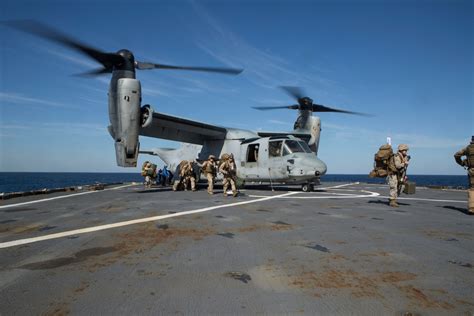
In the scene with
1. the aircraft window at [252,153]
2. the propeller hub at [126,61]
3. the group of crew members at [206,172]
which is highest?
the propeller hub at [126,61]

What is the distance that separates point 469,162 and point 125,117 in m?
12.5

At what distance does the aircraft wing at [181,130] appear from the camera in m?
17.3

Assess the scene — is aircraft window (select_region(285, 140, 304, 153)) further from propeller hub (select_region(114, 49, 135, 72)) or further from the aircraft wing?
propeller hub (select_region(114, 49, 135, 72))

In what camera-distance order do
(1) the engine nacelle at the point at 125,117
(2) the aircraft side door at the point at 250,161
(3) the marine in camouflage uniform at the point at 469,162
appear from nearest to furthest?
(3) the marine in camouflage uniform at the point at 469,162 < (1) the engine nacelle at the point at 125,117 < (2) the aircraft side door at the point at 250,161

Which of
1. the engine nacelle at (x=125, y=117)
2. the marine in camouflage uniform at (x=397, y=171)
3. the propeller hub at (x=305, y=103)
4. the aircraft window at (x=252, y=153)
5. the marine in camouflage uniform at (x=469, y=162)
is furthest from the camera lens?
the propeller hub at (x=305, y=103)

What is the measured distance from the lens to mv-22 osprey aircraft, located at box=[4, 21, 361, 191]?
1357 centimetres

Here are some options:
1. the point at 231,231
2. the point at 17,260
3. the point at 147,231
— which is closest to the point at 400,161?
the point at 231,231

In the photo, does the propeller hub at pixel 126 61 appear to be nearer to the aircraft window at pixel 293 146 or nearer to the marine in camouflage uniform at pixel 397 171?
the aircraft window at pixel 293 146

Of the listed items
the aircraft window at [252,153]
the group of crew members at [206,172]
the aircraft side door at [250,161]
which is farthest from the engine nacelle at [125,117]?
the aircraft window at [252,153]

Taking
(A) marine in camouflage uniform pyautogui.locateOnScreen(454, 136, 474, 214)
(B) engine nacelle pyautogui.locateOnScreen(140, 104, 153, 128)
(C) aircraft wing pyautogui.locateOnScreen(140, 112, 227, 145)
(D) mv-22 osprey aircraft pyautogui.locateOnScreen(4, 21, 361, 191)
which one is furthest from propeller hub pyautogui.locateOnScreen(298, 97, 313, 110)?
(A) marine in camouflage uniform pyautogui.locateOnScreen(454, 136, 474, 214)

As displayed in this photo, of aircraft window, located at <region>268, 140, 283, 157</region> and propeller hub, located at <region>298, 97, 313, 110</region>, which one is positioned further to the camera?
propeller hub, located at <region>298, 97, 313, 110</region>

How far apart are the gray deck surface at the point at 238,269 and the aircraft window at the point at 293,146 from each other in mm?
9558

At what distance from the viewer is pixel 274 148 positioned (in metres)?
16.4

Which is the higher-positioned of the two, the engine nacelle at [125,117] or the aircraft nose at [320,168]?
the engine nacelle at [125,117]
